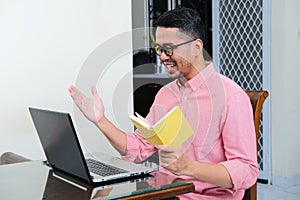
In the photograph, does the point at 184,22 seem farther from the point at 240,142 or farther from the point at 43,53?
the point at 43,53

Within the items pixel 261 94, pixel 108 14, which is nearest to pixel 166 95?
pixel 261 94

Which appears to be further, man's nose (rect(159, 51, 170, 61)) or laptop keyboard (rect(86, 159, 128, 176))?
man's nose (rect(159, 51, 170, 61))

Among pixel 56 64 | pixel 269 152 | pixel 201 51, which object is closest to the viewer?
pixel 201 51

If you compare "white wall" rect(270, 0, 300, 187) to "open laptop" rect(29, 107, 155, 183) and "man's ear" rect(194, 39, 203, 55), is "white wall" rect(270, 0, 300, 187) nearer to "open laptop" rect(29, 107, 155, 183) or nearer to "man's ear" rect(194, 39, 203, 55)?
"man's ear" rect(194, 39, 203, 55)

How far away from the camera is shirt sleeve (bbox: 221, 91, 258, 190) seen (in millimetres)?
1310

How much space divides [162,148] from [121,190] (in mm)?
148

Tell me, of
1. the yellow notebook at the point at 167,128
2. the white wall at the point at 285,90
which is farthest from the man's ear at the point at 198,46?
the white wall at the point at 285,90

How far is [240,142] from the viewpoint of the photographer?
1.34m

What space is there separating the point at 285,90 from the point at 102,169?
2392mm

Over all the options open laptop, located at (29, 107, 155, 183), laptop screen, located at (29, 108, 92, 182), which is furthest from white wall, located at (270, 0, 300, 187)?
laptop screen, located at (29, 108, 92, 182)

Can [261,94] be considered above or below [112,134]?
above

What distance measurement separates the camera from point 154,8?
5258 millimetres

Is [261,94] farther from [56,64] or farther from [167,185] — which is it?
[56,64]

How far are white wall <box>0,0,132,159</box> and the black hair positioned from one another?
72cm
